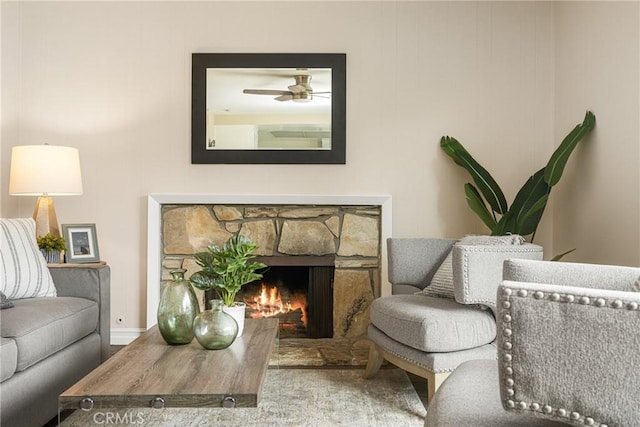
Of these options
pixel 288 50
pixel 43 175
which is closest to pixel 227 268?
pixel 43 175

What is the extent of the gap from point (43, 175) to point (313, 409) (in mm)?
2107

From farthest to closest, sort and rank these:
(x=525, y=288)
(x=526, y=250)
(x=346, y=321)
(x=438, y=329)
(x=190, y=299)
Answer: (x=346, y=321)
(x=526, y=250)
(x=438, y=329)
(x=190, y=299)
(x=525, y=288)

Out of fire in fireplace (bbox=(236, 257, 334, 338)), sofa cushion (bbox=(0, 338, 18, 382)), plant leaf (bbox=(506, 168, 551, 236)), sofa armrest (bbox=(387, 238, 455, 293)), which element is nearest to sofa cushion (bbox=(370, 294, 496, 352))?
sofa armrest (bbox=(387, 238, 455, 293))

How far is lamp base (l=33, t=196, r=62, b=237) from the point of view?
11.0 ft

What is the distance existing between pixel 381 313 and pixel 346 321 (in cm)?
105

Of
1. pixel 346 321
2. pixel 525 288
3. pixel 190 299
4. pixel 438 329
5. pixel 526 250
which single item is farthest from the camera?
A: pixel 346 321

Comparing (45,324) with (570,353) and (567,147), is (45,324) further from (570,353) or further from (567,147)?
(567,147)

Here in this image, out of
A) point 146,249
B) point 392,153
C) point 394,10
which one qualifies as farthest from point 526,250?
point 146,249

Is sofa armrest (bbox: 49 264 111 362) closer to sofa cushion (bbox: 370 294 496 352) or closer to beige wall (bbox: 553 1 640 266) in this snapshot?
sofa cushion (bbox: 370 294 496 352)

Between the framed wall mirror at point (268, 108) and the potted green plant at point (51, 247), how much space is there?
103 cm

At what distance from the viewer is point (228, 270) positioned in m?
2.13

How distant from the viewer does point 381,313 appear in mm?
2717

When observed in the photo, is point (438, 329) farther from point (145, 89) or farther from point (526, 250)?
point (145, 89)

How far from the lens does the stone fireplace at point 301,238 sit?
3.74 m
